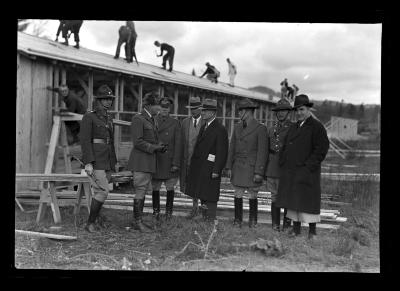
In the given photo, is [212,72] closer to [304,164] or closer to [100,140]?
[100,140]

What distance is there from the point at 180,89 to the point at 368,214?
19.3 ft

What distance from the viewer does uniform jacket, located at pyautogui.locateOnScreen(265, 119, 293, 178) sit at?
22.3 ft

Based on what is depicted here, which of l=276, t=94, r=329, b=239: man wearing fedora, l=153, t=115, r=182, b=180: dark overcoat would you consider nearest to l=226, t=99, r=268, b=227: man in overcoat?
l=276, t=94, r=329, b=239: man wearing fedora

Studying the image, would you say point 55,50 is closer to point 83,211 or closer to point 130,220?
point 83,211

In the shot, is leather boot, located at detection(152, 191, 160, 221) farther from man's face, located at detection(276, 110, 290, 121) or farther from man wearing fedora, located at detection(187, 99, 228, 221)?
man's face, located at detection(276, 110, 290, 121)

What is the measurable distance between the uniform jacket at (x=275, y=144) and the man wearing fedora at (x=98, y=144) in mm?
2543

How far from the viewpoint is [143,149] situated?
22.2ft

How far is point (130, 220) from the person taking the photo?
24.2ft

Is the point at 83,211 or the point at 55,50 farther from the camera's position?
the point at 55,50

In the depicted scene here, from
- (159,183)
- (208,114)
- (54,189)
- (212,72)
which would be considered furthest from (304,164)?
(212,72)

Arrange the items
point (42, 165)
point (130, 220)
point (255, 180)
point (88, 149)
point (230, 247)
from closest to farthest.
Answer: point (230, 247) < point (88, 149) < point (255, 180) < point (130, 220) < point (42, 165)

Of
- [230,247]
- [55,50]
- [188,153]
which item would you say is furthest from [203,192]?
[55,50]

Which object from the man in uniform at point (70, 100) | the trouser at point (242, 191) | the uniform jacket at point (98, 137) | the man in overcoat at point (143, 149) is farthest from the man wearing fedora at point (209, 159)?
the man in uniform at point (70, 100)

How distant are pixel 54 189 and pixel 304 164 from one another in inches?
161
